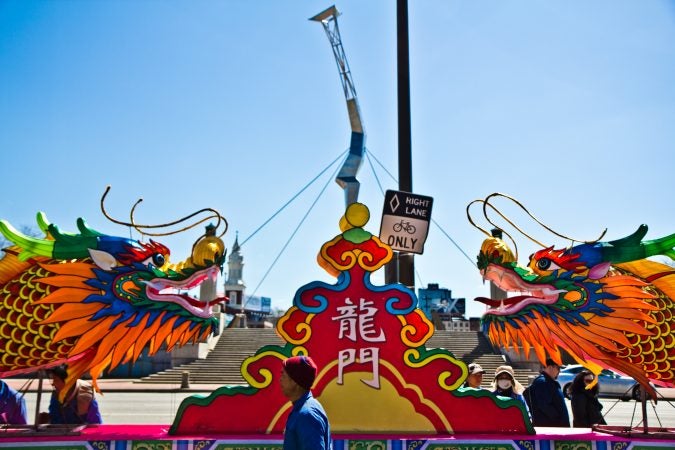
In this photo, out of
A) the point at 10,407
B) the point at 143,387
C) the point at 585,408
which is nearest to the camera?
the point at 10,407

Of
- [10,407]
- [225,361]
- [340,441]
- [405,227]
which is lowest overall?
[340,441]

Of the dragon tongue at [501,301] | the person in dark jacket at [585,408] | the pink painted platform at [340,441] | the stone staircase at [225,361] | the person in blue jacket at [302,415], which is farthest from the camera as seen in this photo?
the stone staircase at [225,361]

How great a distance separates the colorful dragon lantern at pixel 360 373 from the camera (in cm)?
517

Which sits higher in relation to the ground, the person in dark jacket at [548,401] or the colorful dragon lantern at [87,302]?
→ the colorful dragon lantern at [87,302]

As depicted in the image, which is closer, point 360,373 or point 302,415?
point 302,415

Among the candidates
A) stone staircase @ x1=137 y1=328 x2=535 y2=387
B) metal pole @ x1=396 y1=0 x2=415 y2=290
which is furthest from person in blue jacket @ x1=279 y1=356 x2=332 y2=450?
stone staircase @ x1=137 y1=328 x2=535 y2=387

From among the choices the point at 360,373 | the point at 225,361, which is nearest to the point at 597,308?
the point at 360,373

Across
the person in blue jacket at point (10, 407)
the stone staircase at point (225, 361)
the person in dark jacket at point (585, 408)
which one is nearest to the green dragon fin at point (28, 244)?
the person in blue jacket at point (10, 407)

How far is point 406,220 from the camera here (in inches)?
410

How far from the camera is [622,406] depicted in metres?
16.0

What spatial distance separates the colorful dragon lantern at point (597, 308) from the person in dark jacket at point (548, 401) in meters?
0.46

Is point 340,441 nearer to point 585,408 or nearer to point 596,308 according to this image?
point 596,308

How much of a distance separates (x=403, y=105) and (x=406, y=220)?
17.7ft

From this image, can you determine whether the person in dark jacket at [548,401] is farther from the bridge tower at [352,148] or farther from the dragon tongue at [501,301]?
the bridge tower at [352,148]
